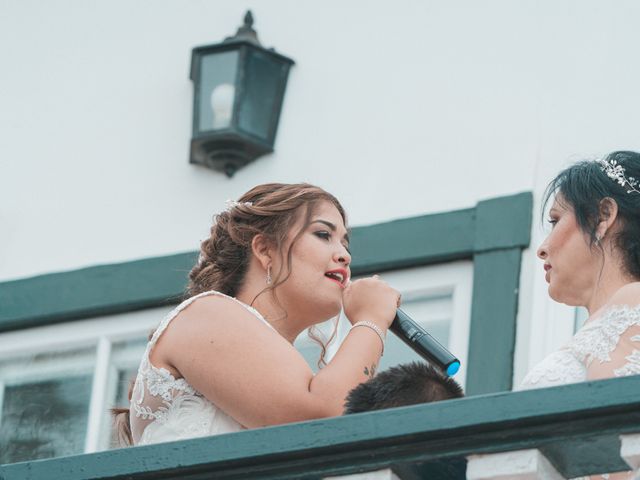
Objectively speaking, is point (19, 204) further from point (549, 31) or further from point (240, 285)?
point (240, 285)

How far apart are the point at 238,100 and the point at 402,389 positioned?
11.1 feet

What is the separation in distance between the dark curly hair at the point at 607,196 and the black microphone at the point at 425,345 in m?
0.55

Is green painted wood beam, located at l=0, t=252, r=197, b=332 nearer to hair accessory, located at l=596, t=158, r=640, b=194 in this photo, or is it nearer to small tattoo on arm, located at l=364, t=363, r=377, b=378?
hair accessory, located at l=596, t=158, r=640, b=194

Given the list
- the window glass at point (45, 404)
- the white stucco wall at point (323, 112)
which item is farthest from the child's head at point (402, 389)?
the window glass at point (45, 404)

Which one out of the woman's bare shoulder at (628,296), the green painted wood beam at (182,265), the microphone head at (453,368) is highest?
the green painted wood beam at (182,265)

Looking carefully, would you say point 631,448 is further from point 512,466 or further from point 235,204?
point 235,204

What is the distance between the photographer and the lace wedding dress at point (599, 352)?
435 cm

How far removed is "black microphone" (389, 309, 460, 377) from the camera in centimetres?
444

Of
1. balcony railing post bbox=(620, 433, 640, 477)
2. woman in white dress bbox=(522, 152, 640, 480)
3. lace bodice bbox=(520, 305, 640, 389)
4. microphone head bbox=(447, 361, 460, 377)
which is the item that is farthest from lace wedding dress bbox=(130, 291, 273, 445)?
balcony railing post bbox=(620, 433, 640, 477)

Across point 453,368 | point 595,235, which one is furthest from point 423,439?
point 595,235

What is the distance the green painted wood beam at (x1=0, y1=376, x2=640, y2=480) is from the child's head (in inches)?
10.1

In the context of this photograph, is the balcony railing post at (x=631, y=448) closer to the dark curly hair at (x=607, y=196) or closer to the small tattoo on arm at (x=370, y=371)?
the small tattoo on arm at (x=370, y=371)

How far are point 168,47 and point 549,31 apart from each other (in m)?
1.61

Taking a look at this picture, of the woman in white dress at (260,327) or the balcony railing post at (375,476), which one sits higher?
the woman in white dress at (260,327)
